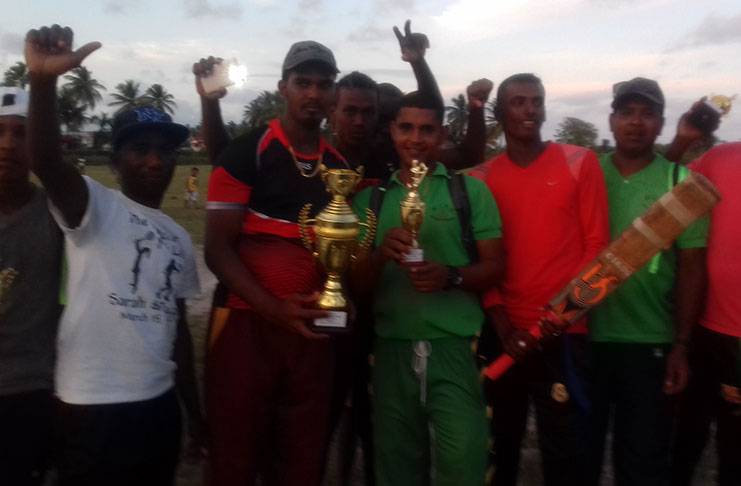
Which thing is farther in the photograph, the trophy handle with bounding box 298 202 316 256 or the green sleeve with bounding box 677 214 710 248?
the green sleeve with bounding box 677 214 710 248

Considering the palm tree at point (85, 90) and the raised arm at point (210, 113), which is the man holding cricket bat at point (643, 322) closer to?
the raised arm at point (210, 113)

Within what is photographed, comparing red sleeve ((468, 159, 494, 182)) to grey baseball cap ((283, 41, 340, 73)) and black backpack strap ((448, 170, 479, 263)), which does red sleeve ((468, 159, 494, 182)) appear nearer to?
black backpack strap ((448, 170, 479, 263))

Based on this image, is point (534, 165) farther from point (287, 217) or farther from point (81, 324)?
point (81, 324)

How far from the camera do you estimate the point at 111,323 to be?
2.59 m

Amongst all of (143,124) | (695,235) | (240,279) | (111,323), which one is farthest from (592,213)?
(111,323)

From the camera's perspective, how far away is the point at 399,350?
10.3 feet

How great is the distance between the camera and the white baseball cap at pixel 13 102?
2.81 m

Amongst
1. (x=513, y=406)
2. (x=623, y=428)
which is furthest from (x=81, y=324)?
(x=623, y=428)

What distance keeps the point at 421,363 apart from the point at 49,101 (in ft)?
6.42

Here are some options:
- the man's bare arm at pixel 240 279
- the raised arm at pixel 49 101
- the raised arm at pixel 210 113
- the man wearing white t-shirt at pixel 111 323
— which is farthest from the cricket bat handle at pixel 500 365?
the raised arm at pixel 49 101

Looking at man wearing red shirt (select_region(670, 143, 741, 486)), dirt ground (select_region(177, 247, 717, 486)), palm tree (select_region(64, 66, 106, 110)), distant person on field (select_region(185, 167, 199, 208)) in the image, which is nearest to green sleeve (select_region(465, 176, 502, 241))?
man wearing red shirt (select_region(670, 143, 741, 486))

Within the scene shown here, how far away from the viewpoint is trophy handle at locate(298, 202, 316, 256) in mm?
2794

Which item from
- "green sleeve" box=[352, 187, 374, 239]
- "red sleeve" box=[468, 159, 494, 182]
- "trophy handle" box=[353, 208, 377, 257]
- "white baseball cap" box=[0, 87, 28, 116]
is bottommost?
"trophy handle" box=[353, 208, 377, 257]

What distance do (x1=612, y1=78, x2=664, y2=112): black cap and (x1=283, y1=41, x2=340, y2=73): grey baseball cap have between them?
1637 mm
